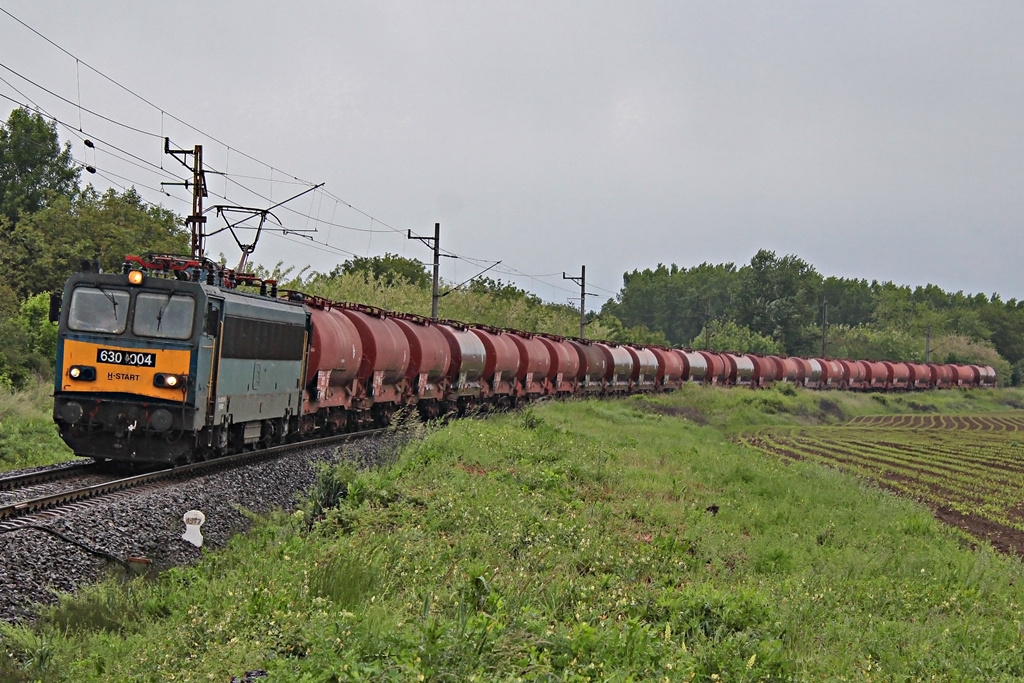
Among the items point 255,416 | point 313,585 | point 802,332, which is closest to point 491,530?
point 313,585

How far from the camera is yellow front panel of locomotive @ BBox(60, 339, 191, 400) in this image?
14.8 m

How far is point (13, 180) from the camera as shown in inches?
2360

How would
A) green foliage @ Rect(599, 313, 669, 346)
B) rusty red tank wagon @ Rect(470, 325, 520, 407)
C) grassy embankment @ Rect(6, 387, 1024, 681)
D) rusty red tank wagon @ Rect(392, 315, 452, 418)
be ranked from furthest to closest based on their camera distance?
green foliage @ Rect(599, 313, 669, 346), rusty red tank wagon @ Rect(470, 325, 520, 407), rusty red tank wagon @ Rect(392, 315, 452, 418), grassy embankment @ Rect(6, 387, 1024, 681)

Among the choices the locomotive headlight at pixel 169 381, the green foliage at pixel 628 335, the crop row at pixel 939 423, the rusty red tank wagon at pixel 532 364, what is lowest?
the crop row at pixel 939 423

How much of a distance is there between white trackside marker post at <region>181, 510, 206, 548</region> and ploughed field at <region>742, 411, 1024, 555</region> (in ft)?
39.7

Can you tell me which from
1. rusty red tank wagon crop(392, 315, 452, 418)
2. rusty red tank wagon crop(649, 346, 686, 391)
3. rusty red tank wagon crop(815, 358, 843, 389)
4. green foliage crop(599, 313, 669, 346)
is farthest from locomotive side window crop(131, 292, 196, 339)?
green foliage crop(599, 313, 669, 346)

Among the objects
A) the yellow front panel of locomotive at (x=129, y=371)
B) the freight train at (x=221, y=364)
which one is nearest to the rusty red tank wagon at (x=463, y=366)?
the freight train at (x=221, y=364)

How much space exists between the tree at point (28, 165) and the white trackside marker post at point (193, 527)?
53.4 m

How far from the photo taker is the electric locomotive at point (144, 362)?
1477cm

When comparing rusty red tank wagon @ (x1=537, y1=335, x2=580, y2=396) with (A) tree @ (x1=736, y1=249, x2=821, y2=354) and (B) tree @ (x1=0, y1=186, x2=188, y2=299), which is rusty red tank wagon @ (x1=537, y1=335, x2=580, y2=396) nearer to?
(B) tree @ (x1=0, y1=186, x2=188, y2=299)

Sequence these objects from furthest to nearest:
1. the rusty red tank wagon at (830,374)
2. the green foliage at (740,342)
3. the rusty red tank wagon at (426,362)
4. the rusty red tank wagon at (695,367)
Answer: the green foliage at (740,342) → the rusty red tank wagon at (830,374) → the rusty red tank wagon at (695,367) → the rusty red tank wagon at (426,362)

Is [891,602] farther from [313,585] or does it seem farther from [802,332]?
[802,332]

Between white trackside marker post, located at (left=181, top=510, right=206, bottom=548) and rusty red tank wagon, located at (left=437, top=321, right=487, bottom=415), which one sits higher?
rusty red tank wagon, located at (left=437, top=321, right=487, bottom=415)

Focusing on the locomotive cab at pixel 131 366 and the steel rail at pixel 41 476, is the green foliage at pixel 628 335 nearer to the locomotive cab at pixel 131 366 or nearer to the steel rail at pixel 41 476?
the locomotive cab at pixel 131 366
